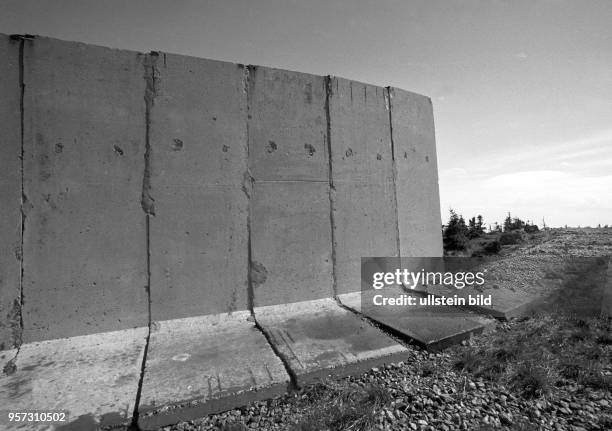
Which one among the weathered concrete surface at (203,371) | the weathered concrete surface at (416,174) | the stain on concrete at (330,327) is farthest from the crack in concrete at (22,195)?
the weathered concrete surface at (416,174)

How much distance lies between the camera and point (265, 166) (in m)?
3.41

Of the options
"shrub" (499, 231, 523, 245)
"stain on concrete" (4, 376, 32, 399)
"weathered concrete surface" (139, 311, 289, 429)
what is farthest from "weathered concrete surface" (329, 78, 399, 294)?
"shrub" (499, 231, 523, 245)

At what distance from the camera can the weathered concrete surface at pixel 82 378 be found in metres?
1.82

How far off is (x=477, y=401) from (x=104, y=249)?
3.12 metres

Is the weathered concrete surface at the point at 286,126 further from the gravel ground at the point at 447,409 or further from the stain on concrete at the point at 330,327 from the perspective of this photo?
the gravel ground at the point at 447,409

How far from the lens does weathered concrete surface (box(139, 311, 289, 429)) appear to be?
1858 mm

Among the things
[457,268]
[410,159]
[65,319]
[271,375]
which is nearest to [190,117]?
[65,319]

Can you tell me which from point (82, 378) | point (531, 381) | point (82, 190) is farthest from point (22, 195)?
point (531, 381)

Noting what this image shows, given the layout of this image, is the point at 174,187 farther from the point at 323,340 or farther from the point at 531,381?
the point at 531,381

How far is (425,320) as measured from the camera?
10.1ft

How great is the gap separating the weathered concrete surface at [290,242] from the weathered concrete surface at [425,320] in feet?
1.49

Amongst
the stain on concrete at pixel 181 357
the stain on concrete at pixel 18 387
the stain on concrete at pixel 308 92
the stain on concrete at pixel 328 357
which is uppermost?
the stain on concrete at pixel 308 92

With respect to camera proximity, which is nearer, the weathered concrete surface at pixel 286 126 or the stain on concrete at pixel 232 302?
the stain on concrete at pixel 232 302

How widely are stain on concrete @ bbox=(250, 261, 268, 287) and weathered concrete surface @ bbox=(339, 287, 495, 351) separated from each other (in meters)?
0.94
